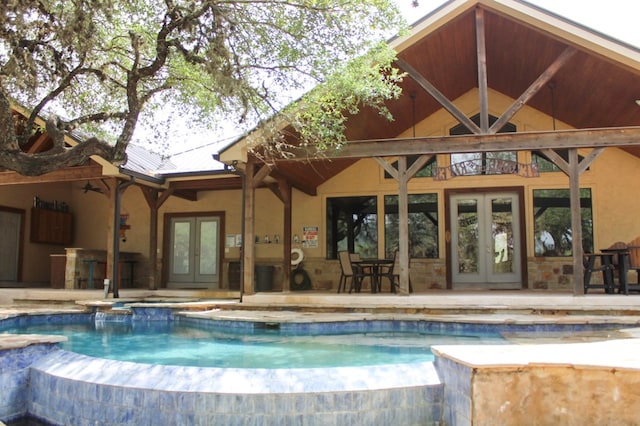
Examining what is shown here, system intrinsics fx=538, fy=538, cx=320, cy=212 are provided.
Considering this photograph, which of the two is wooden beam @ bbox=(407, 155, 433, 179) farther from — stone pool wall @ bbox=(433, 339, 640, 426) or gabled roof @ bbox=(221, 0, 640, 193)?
stone pool wall @ bbox=(433, 339, 640, 426)

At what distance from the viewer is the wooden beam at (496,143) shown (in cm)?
833

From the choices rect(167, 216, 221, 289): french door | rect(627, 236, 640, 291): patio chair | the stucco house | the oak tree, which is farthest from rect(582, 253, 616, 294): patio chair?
rect(167, 216, 221, 289): french door

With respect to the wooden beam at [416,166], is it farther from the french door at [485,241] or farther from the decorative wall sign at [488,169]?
the french door at [485,241]

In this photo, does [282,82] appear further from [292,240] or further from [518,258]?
[518,258]

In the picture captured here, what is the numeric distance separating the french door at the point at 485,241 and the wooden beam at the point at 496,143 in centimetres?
311

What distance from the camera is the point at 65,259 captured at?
12070 mm

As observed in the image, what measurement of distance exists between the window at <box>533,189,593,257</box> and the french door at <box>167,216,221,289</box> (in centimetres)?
728

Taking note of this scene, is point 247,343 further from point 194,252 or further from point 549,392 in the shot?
point 194,252

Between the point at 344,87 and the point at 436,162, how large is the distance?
5.38 m

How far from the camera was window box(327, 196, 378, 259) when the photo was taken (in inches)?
475

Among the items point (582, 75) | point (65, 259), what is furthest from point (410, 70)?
point (65, 259)

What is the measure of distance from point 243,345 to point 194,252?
7.25m

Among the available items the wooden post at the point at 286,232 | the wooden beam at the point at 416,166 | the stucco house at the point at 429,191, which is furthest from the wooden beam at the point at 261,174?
the wooden beam at the point at 416,166

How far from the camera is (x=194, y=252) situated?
521 inches
